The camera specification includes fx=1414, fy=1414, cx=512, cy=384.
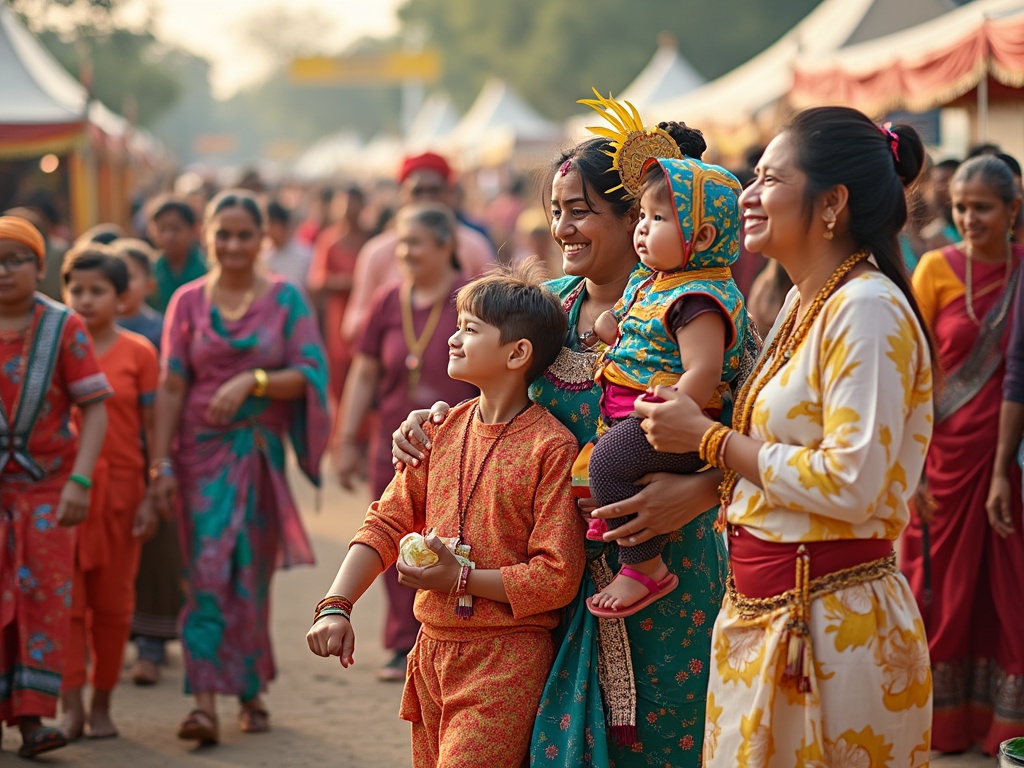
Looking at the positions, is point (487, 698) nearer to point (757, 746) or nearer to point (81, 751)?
point (757, 746)

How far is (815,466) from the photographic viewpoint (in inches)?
101

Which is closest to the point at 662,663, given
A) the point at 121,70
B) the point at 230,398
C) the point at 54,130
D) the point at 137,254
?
the point at 230,398

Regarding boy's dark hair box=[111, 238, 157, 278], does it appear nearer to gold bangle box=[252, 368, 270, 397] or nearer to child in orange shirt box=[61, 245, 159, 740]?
child in orange shirt box=[61, 245, 159, 740]

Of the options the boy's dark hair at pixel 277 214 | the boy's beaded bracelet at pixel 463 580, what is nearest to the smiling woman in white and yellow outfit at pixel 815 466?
the boy's beaded bracelet at pixel 463 580

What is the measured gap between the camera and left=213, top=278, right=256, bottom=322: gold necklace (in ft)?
18.1

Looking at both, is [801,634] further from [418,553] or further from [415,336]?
[415,336]

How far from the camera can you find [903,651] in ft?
8.82

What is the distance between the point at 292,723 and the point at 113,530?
42.6 inches

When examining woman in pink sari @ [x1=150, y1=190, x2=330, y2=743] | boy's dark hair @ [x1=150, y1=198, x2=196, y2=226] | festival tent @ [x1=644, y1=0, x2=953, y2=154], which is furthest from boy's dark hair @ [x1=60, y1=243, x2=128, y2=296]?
festival tent @ [x1=644, y1=0, x2=953, y2=154]

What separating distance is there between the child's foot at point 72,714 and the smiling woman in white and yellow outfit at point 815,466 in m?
3.42

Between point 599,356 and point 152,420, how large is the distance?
3034mm

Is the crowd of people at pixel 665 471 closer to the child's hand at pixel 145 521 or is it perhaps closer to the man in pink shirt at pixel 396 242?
the child's hand at pixel 145 521

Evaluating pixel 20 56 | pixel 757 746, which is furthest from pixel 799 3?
pixel 757 746

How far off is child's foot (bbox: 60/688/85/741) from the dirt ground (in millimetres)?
48
